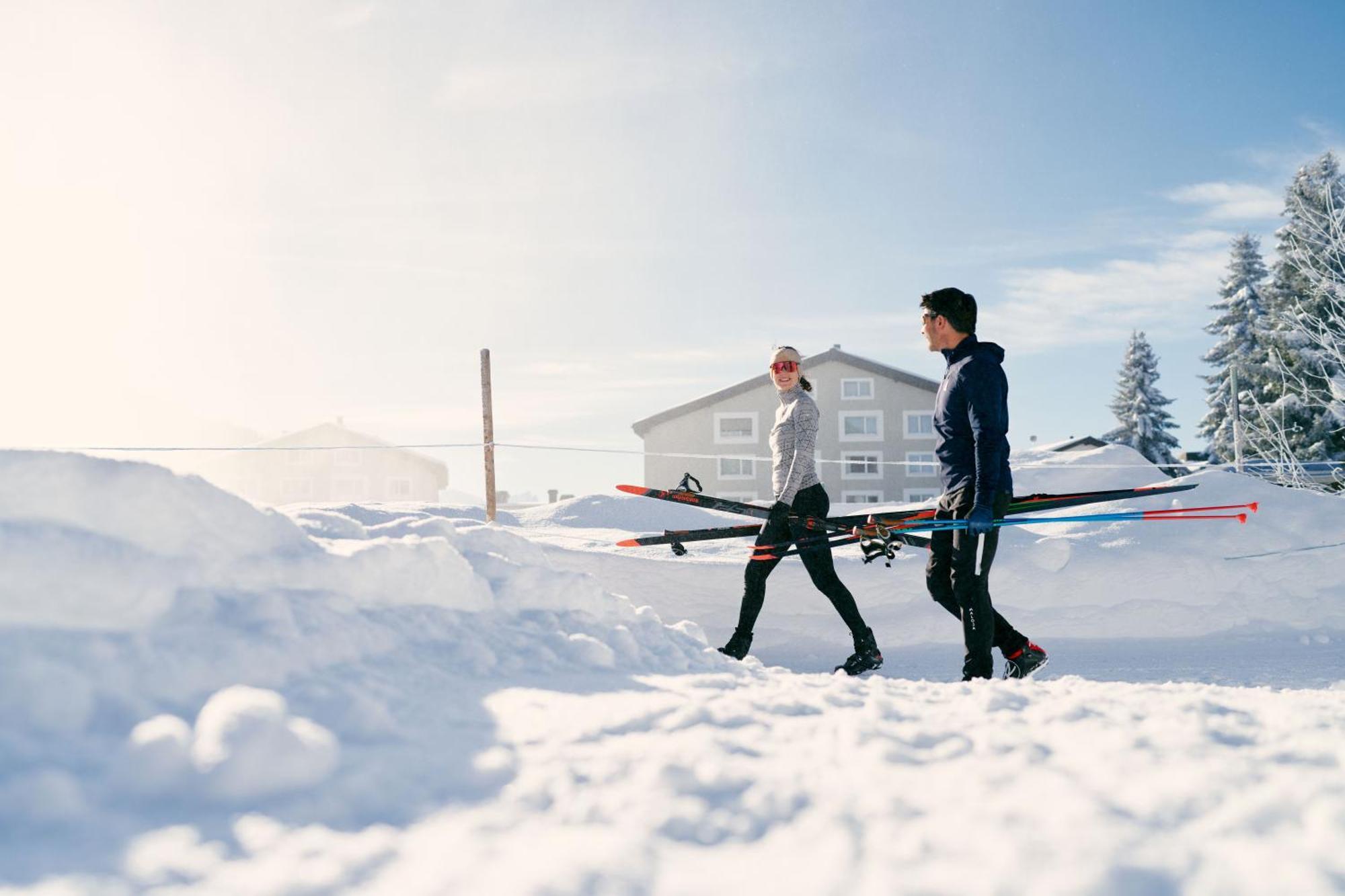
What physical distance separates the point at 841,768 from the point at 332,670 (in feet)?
5.02

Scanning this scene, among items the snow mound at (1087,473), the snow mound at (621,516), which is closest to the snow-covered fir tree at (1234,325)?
the snow mound at (1087,473)

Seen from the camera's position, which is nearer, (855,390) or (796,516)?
(796,516)

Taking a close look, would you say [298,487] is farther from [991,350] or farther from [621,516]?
[991,350]

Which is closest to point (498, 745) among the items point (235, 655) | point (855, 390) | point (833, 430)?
point (235, 655)

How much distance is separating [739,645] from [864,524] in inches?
43.5

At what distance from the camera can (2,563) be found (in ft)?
8.39

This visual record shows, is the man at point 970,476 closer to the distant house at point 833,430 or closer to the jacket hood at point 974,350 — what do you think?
the jacket hood at point 974,350

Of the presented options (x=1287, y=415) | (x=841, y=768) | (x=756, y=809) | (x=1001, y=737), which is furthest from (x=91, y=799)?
(x=1287, y=415)

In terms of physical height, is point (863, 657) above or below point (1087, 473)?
below

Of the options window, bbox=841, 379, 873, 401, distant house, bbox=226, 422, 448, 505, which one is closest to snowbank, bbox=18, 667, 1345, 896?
window, bbox=841, 379, 873, 401

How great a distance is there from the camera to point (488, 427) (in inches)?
432

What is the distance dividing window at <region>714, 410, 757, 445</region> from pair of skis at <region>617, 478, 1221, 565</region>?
100ft

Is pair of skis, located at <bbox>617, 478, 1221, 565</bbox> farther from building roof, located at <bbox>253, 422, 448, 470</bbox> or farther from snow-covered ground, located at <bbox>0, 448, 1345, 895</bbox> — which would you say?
building roof, located at <bbox>253, 422, 448, 470</bbox>

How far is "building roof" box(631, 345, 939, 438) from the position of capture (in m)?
36.7
